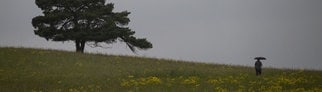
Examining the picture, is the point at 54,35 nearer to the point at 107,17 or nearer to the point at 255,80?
the point at 107,17

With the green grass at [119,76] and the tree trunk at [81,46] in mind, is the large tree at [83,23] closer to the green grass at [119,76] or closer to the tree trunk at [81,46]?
the tree trunk at [81,46]

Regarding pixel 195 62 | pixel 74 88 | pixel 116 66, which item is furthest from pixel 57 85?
pixel 195 62

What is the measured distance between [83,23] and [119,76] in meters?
21.7

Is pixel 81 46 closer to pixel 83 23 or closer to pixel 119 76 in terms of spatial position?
pixel 83 23

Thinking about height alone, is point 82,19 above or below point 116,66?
above

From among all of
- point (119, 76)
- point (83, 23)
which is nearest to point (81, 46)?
point (83, 23)

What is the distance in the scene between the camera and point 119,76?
2912cm

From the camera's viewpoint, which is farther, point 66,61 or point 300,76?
point 66,61

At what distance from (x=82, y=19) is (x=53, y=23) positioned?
7.95 feet

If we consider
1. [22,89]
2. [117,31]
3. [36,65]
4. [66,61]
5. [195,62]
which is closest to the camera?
[22,89]

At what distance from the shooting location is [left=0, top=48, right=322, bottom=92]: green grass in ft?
79.0

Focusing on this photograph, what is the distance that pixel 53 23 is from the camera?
50469 mm

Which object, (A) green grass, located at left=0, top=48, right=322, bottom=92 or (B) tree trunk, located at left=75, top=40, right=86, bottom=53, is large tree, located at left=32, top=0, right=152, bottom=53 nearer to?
(B) tree trunk, located at left=75, top=40, right=86, bottom=53

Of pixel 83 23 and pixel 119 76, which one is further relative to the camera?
pixel 83 23
